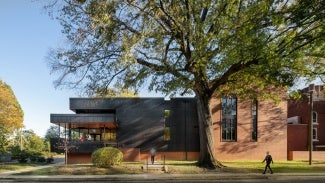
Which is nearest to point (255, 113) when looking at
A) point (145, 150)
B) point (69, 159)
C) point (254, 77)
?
point (145, 150)

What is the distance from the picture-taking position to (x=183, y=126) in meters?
42.9

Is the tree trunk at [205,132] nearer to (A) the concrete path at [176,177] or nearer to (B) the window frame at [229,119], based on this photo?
(A) the concrete path at [176,177]

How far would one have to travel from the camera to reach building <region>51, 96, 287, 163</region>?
42000 mm

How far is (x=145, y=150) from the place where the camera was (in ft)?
138

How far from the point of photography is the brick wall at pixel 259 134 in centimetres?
4300

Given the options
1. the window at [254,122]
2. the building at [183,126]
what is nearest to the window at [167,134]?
the building at [183,126]

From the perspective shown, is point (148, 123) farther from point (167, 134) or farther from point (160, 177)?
point (160, 177)

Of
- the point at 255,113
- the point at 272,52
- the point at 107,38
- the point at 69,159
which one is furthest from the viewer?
the point at 255,113

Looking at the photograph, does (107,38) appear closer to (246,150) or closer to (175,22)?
(175,22)

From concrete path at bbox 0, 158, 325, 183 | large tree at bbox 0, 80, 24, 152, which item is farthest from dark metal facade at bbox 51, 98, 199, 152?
large tree at bbox 0, 80, 24, 152

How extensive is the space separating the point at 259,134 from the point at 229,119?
331 centimetres

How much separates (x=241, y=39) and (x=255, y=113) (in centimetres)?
2197

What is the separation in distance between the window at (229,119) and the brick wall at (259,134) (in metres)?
0.40

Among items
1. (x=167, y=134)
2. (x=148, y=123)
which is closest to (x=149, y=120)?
(x=148, y=123)
